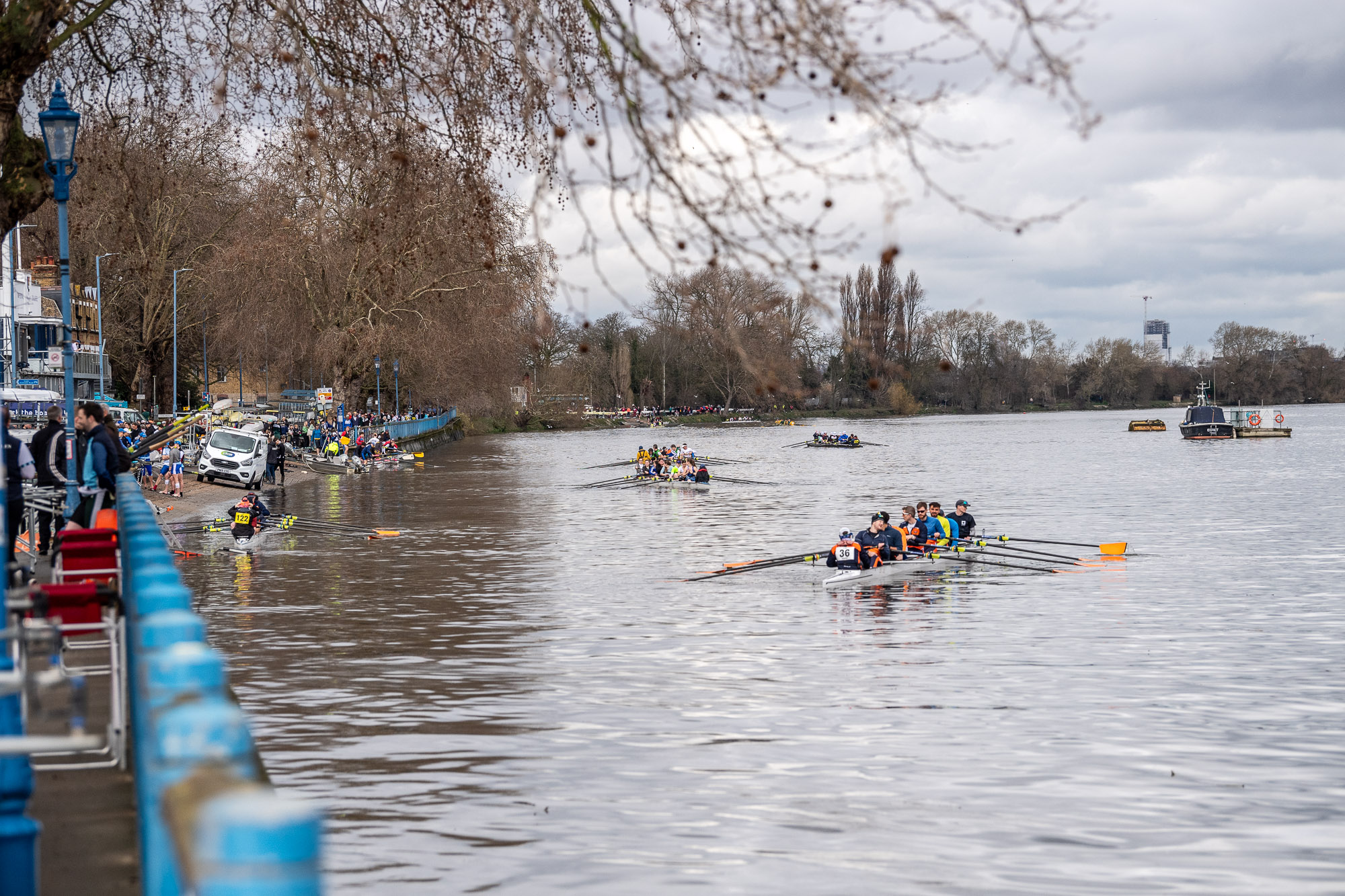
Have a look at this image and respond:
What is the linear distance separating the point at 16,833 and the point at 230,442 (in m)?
43.3

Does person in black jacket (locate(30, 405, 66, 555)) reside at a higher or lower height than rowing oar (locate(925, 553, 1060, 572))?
higher

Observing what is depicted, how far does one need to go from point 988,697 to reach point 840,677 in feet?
6.33

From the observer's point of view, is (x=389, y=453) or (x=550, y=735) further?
(x=389, y=453)

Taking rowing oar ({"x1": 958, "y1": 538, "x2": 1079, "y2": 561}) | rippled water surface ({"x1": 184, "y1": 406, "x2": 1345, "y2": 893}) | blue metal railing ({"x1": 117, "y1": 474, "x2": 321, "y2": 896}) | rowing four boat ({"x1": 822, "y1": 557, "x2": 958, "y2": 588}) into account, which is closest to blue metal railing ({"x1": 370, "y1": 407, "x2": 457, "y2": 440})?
rippled water surface ({"x1": 184, "y1": 406, "x2": 1345, "y2": 893})

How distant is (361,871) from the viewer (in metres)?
9.73

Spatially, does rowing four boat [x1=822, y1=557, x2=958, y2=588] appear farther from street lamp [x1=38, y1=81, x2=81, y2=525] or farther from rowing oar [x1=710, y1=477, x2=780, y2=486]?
rowing oar [x1=710, y1=477, x2=780, y2=486]

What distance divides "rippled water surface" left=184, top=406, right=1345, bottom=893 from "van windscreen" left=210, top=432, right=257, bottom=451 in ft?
48.8

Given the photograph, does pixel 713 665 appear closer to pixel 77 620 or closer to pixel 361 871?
pixel 361 871

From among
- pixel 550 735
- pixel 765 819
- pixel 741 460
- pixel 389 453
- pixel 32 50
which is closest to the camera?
pixel 32 50

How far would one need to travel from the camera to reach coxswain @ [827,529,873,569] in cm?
2525

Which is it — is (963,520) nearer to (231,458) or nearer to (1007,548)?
(1007,548)

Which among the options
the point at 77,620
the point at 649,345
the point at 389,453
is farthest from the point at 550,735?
the point at 649,345

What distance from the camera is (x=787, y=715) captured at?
14.9m

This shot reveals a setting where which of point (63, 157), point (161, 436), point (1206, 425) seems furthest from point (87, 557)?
point (1206, 425)
